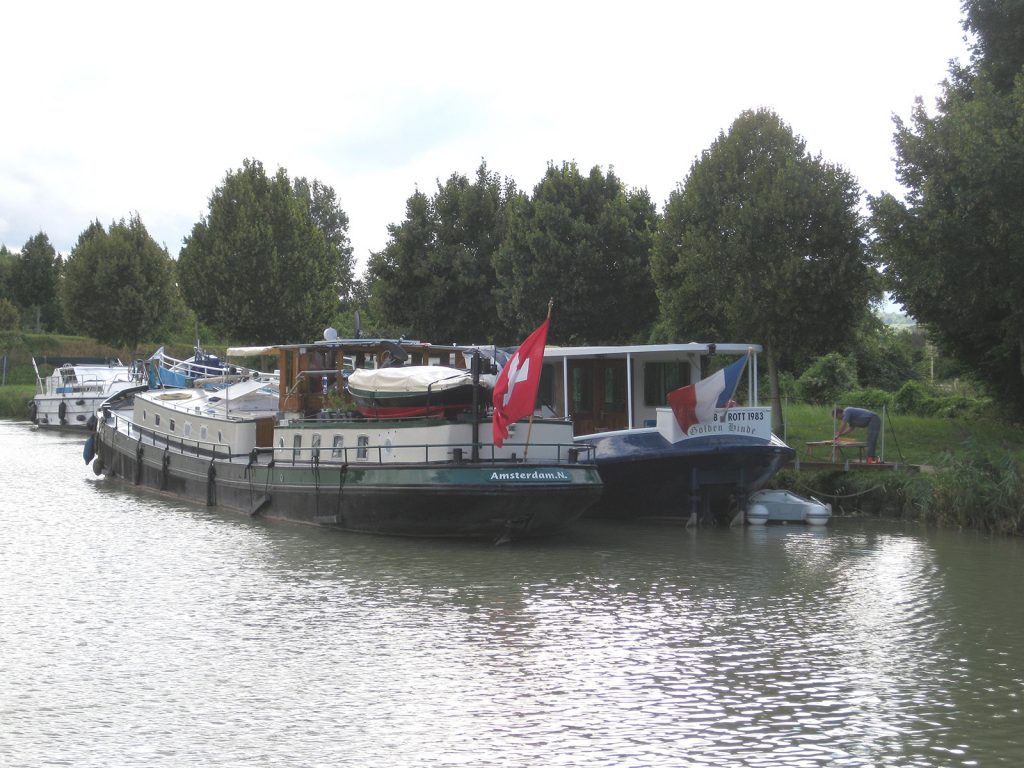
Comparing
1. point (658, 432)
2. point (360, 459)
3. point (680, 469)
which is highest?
point (658, 432)

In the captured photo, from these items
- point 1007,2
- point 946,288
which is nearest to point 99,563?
point 946,288

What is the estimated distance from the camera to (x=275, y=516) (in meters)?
22.1

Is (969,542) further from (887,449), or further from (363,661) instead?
(363,661)

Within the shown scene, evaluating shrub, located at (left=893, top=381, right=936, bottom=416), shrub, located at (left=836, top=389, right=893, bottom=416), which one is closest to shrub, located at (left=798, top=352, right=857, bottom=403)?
shrub, located at (left=836, top=389, right=893, bottom=416)

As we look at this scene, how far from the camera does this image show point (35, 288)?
81438 millimetres

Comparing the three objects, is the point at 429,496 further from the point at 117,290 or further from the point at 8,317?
the point at 8,317

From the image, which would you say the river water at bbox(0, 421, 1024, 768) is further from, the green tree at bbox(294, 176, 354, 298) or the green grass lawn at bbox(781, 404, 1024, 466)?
the green tree at bbox(294, 176, 354, 298)

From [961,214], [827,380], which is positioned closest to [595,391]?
[961,214]

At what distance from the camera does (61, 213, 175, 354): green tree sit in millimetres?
62688

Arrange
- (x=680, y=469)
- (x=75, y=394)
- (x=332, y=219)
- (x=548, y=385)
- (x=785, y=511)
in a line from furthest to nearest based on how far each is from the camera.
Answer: (x=332, y=219) < (x=75, y=394) < (x=548, y=385) < (x=785, y=511) < (x=680, y=469)

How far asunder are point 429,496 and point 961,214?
38.9ft

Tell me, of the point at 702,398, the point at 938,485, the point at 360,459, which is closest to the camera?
the point at 360,459

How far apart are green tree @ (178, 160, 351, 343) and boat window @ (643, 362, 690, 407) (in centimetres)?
2896

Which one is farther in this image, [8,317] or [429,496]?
[8,317]
